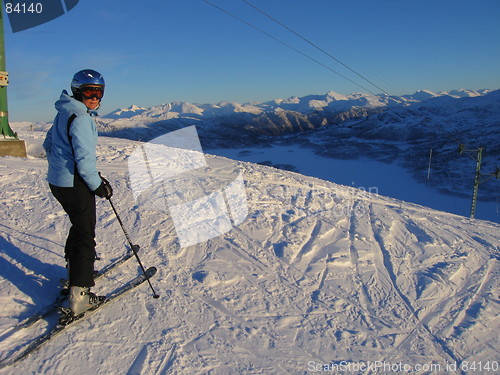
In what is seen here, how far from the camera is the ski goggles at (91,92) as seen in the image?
3.33 metres

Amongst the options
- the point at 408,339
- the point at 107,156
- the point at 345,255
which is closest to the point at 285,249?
the point at 345,255

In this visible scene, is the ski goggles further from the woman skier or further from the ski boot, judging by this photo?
the ski boot

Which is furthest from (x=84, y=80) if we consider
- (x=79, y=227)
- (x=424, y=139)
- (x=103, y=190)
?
(x=424, y=139)

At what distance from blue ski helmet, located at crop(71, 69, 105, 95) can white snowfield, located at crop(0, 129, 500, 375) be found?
2451 millimetres

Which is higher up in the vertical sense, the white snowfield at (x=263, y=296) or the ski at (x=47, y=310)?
the ski at (x=47, y=310)

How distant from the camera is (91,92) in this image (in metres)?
3.35

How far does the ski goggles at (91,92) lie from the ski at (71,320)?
217cm

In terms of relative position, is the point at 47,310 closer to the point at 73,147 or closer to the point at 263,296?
the point at 73,147

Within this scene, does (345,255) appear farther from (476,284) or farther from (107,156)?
(107,156)

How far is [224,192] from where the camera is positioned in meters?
8.01

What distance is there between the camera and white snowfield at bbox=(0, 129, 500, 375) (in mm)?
3348

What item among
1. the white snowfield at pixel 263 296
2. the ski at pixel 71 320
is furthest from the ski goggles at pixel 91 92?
the white snowfield at pixel 263 296

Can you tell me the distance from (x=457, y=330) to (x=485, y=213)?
179 feet

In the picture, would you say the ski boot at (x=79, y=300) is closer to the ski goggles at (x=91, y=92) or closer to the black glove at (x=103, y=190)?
the black glove at (x=103, y=190)
